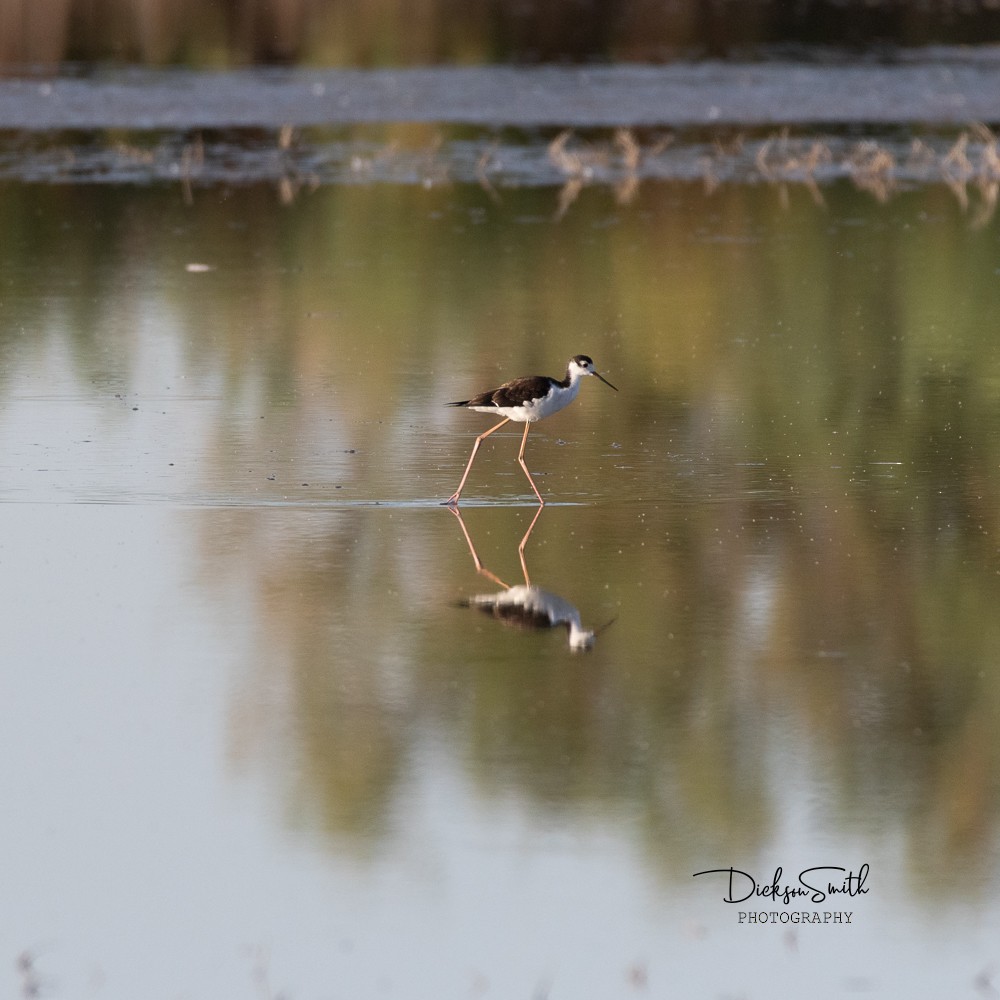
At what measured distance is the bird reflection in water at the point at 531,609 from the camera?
30.1 feet

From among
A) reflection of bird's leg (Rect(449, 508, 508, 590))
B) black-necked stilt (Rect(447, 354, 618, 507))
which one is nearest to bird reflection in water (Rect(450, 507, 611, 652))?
reflection of bird's leg (Rect(449, 508, 508, 590))

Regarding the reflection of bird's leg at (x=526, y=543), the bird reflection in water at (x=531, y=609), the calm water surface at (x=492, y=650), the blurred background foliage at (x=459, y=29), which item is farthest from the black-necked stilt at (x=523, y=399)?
the blurred background foliage at (x=459, y=29)

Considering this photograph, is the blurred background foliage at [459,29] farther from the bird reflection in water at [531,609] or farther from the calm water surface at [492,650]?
the bird reflection in water at [531,609]

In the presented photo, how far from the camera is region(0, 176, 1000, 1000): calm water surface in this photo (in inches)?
254

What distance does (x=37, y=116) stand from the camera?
3183cm

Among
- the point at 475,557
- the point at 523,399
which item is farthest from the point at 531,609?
the point at 523,399

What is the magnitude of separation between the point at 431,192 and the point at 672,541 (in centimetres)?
1537

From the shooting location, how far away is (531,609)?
953cm

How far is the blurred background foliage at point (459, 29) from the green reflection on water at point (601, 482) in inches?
650

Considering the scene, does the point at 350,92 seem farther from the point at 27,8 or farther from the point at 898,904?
the point at 898,904

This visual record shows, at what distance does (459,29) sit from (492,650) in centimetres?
3539

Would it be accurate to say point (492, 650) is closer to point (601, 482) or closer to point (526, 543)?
point (526, 543)

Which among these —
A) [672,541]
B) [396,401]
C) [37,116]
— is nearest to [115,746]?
[672,541]

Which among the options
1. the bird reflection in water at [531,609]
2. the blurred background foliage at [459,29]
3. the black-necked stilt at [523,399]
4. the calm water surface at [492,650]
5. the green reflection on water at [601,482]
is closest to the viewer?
the calm water surface at [492,650]
